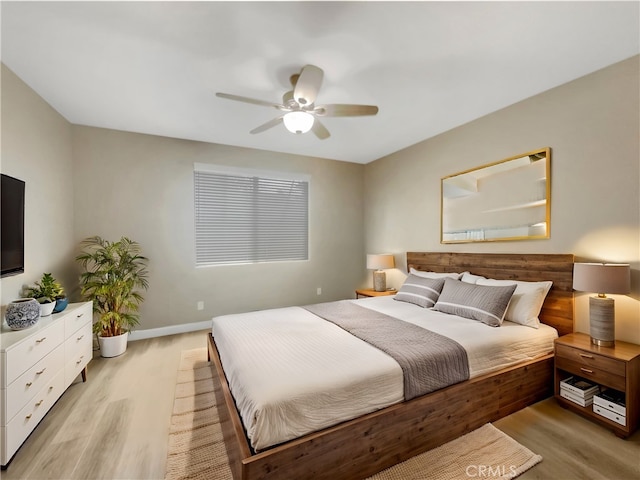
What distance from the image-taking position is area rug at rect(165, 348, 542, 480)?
163 centimetres

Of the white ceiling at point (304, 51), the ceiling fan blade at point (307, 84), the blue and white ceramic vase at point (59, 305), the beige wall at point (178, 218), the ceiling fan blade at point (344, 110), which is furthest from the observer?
the beige wall at point (178, 218)

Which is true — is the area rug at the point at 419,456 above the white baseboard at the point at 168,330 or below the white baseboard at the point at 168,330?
below

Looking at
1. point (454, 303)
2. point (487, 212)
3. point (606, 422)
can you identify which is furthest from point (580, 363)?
point (487, 212)

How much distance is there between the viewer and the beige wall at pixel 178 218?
357cm

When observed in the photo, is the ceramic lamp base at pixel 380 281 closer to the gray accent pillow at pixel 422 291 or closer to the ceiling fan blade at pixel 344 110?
the gray accent pillow at pixel 422 291

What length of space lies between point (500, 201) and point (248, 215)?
11.0 ft

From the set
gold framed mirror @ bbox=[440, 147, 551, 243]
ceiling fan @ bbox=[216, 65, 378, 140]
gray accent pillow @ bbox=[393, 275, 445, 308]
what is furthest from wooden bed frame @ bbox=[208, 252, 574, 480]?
ceiling fan @ bbox=[216, 65, 378, 140]

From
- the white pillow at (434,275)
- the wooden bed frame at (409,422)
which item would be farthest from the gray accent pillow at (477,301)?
the wooden bed frame at (409,422)

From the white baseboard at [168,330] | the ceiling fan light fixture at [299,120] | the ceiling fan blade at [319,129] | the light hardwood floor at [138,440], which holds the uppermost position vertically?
the ceiling fan blade at [319,129]

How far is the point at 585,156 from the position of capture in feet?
8.07

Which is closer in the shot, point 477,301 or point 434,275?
point 477,301

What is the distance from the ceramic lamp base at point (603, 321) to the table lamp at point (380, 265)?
2460mm

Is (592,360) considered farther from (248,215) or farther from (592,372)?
(248,215)

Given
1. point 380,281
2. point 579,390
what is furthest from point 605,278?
point 380,281
